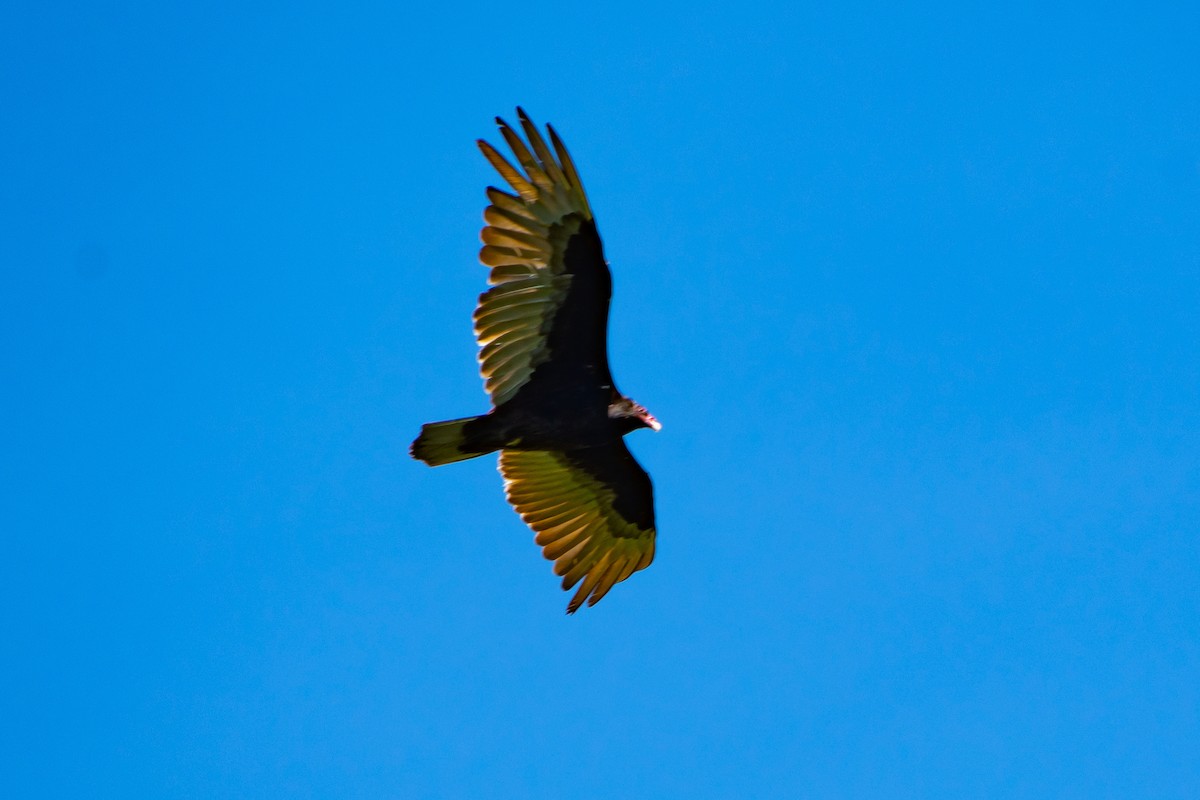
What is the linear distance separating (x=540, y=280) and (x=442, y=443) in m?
1.38

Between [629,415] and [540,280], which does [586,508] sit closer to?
[629,415]

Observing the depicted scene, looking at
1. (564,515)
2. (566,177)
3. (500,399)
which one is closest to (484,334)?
(500,399)

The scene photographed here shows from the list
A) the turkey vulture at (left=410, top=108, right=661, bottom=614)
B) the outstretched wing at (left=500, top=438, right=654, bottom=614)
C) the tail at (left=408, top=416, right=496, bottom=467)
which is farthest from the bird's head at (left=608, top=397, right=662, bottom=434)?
the tail at (left=408, top=416, right=496, bottom=467)

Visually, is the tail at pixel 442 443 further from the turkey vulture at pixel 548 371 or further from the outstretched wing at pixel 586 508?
the outstretched wing at pixel 586 508

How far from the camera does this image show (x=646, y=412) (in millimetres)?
9992

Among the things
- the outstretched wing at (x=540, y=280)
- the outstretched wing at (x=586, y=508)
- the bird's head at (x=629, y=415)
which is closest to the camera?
the outstretched wing at (x=540, y=280)

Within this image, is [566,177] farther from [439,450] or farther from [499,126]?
[439,450]

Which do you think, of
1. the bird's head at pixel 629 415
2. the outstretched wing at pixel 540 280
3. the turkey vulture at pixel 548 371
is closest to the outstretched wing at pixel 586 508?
the turkey vulture at pixel 548 371

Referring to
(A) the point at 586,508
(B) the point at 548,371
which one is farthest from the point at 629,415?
(A) the point at 586,508

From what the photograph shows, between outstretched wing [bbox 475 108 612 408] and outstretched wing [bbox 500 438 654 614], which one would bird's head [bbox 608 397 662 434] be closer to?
outstretched wing [bbox 475 108 612 408]

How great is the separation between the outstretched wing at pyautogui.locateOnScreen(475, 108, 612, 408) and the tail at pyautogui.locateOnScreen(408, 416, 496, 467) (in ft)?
1.28

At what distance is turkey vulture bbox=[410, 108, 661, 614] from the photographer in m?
9.25

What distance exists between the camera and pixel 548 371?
976 centimetres

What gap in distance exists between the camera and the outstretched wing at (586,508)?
35.0 feet
